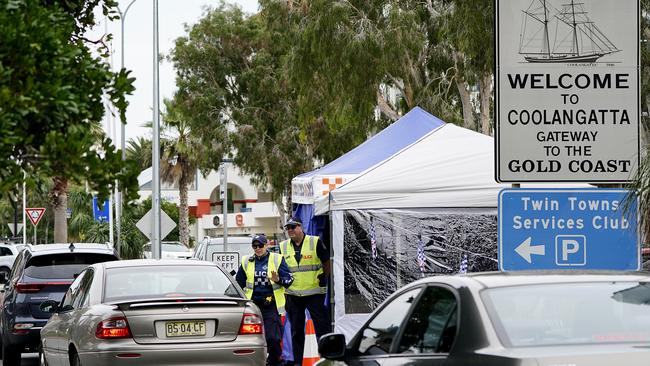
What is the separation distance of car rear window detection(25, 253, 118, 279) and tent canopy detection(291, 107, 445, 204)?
118 inches

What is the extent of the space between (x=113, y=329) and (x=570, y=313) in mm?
6198

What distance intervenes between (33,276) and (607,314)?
12.0 m

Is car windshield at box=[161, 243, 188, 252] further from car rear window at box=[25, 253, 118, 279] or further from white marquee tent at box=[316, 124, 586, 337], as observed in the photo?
white marquee tent at box=[316, 124, 586, 337]

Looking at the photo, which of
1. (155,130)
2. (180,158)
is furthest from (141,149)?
(155,130)

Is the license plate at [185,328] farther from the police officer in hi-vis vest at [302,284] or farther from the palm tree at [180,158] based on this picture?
the palm tree at [180,158]

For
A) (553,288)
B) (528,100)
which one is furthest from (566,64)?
(553,288)

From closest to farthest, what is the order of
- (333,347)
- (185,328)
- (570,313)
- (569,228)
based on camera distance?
(570,313)
(333,347)
(569,228)
(185,328)

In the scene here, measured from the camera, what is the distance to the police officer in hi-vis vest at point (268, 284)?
576 inches

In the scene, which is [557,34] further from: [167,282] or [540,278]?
[167,282]

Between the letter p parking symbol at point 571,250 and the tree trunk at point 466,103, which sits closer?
the letter p parking symbol at point 571,250

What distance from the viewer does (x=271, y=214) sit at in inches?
Answer: 3278

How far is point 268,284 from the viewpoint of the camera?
48.2 feet

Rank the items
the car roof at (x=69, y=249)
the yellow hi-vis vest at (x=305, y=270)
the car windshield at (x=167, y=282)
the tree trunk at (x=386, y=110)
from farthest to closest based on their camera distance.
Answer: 1. the tree trunk at (x=386, y=110)
2. the car roof at (x=69, y=249)
3. the yellow hi-vis vest at (x=305, y=270)
4. the car windshield at (x=167, y=282)

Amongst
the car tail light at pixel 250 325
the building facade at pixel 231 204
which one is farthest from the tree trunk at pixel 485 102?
the building facade at pixel 231 204
